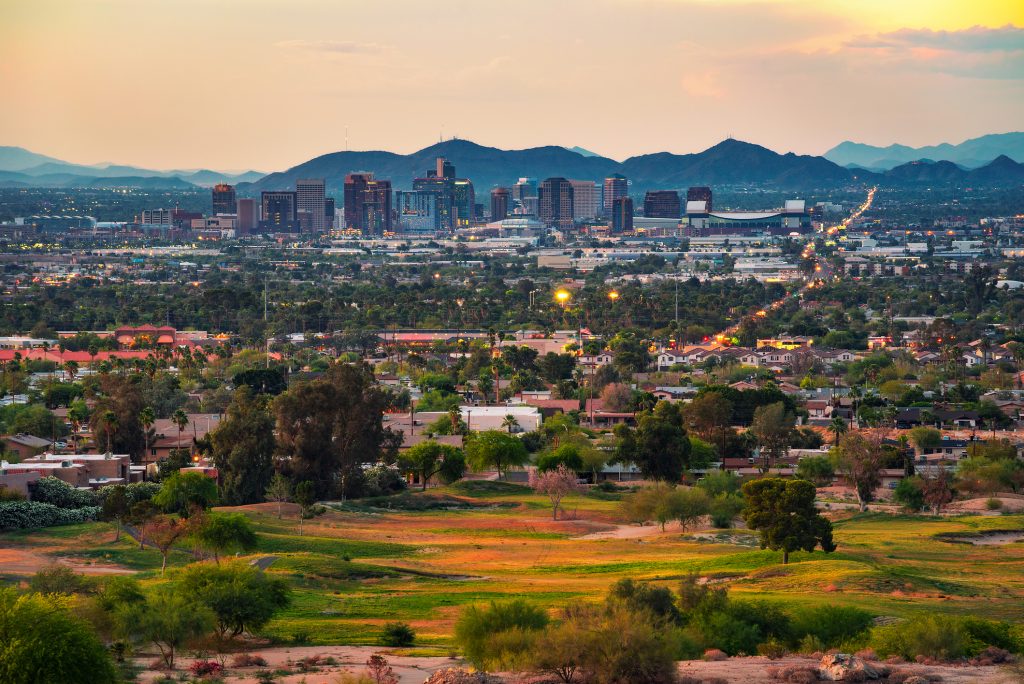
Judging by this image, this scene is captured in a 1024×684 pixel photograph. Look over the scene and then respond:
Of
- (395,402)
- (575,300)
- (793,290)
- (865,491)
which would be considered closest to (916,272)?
(793,290)

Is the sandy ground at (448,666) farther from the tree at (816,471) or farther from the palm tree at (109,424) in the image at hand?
the tree at (816,471)

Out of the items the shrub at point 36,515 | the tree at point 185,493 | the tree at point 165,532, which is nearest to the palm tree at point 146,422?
the tree at point 185,493

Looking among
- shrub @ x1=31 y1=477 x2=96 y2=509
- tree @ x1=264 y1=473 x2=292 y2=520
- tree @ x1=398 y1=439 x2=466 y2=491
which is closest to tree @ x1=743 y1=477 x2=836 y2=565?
tree @ x1=264 y1=473 x2=292 y2=520

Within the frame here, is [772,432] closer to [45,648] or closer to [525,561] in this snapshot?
[525,561]

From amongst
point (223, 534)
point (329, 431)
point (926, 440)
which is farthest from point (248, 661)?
point (926, 440)

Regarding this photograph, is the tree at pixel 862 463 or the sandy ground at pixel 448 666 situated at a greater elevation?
the sandy ground at pixel 448 666

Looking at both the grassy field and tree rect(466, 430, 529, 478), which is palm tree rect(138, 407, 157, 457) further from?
tree rect(466, 430, 529, 478)
